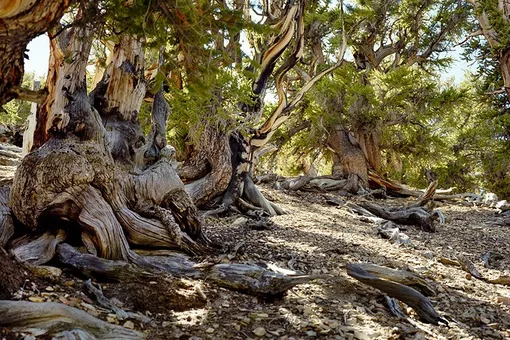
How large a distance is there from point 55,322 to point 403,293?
226cm

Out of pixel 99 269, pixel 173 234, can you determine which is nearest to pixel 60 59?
pixel 173 234

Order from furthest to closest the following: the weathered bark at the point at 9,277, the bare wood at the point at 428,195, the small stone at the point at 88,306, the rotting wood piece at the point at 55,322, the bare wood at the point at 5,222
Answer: the bare wood at the point at 428,195 → the bare wood at the point at 5,222 → the small stone at the point at 88,306 → the weathered bark at the point at 9,277 → the rotting wood piece at the point at 55,322

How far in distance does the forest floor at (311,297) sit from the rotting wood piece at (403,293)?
0.07 meters

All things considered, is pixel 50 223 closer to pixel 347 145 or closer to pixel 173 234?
pixel 173 234

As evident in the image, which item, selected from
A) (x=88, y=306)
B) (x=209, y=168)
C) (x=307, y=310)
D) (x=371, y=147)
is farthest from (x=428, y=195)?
(x=88, y=306)

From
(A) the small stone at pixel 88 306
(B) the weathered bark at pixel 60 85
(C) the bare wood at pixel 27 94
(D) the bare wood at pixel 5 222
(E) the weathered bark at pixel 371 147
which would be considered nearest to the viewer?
(A) the small stone at pixel 88 306

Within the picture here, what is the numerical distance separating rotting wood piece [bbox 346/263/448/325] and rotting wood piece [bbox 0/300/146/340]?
1757 mm

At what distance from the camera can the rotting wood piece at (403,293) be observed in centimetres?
260

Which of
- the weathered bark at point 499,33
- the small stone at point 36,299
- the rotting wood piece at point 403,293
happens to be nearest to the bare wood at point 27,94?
the small stone at point 36,299

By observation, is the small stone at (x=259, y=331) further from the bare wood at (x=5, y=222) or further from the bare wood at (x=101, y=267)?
the bare wood at (x=5, y=222)

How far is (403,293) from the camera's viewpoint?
2770mm

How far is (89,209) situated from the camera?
2.85m

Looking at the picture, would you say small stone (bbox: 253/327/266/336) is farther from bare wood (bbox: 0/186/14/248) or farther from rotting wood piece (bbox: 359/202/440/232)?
rotting wood piece (bbox: 359/202/440/232)

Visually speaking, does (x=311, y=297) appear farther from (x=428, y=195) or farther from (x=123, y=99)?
(x=428, y=195)
